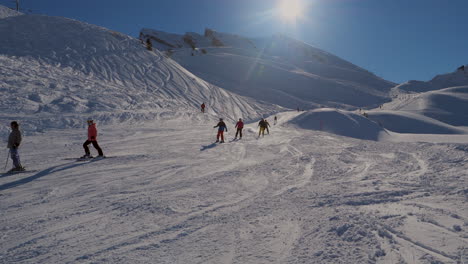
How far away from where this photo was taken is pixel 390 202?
17.9 ft

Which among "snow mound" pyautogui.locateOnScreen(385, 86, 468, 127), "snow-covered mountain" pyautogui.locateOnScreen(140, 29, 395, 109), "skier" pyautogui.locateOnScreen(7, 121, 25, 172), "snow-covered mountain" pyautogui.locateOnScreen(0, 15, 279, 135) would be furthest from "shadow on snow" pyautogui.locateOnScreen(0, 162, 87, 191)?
"snow mound" pyautogui.locateOnScreen(385, 86, 468, 127)

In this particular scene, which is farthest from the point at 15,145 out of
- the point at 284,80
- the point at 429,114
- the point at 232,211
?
the point at 284,80

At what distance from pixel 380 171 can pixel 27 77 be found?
2763 centimetres

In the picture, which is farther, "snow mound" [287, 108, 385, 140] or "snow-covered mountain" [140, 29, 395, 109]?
"snow-covered mountain" [140, 29, 395, 109]

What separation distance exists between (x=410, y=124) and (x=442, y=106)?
53.3 ft

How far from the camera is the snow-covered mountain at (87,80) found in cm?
1875

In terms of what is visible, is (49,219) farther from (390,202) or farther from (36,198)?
(390,202)

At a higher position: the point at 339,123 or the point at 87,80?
the point at 87,80

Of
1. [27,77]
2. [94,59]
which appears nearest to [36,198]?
[27,77]

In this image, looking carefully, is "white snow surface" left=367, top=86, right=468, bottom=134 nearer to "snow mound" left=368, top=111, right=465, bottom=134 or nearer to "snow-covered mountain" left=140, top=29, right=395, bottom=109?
"snow mound" left=368, top=111, right=465, bottom=134

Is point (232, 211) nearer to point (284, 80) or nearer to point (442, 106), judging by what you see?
point (442, 106)

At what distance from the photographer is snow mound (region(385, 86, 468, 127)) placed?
40.0 metres

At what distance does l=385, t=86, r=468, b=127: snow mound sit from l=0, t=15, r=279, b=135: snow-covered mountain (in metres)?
25.3

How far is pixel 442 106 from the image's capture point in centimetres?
4322
